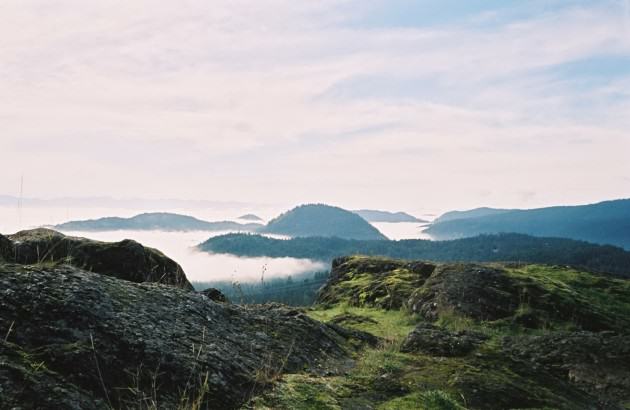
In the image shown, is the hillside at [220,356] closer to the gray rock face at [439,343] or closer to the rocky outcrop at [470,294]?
the gray rock face at [439,343]

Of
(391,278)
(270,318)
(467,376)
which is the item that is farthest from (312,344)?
A: (391,278)

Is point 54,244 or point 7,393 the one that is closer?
point 7,393

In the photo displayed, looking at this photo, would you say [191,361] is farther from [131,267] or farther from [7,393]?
[131,267]

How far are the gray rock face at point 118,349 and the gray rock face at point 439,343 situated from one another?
2690 millimetres

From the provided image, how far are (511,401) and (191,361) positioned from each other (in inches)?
251

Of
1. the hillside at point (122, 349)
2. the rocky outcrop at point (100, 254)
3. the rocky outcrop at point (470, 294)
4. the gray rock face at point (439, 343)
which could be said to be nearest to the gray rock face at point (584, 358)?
the gray rock face at point (439, 343)

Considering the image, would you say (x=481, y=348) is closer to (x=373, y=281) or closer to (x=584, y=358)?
(x=584, y=358)

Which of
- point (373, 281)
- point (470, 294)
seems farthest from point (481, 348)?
point (373, 281)

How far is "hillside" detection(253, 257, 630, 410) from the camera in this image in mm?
9062

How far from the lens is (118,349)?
7.87 metres

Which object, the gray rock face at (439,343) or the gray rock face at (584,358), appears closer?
the gray rock face at (584,358)

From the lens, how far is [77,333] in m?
7.76

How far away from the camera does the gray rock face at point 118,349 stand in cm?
664

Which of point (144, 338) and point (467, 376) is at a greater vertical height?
point (144, 338)
